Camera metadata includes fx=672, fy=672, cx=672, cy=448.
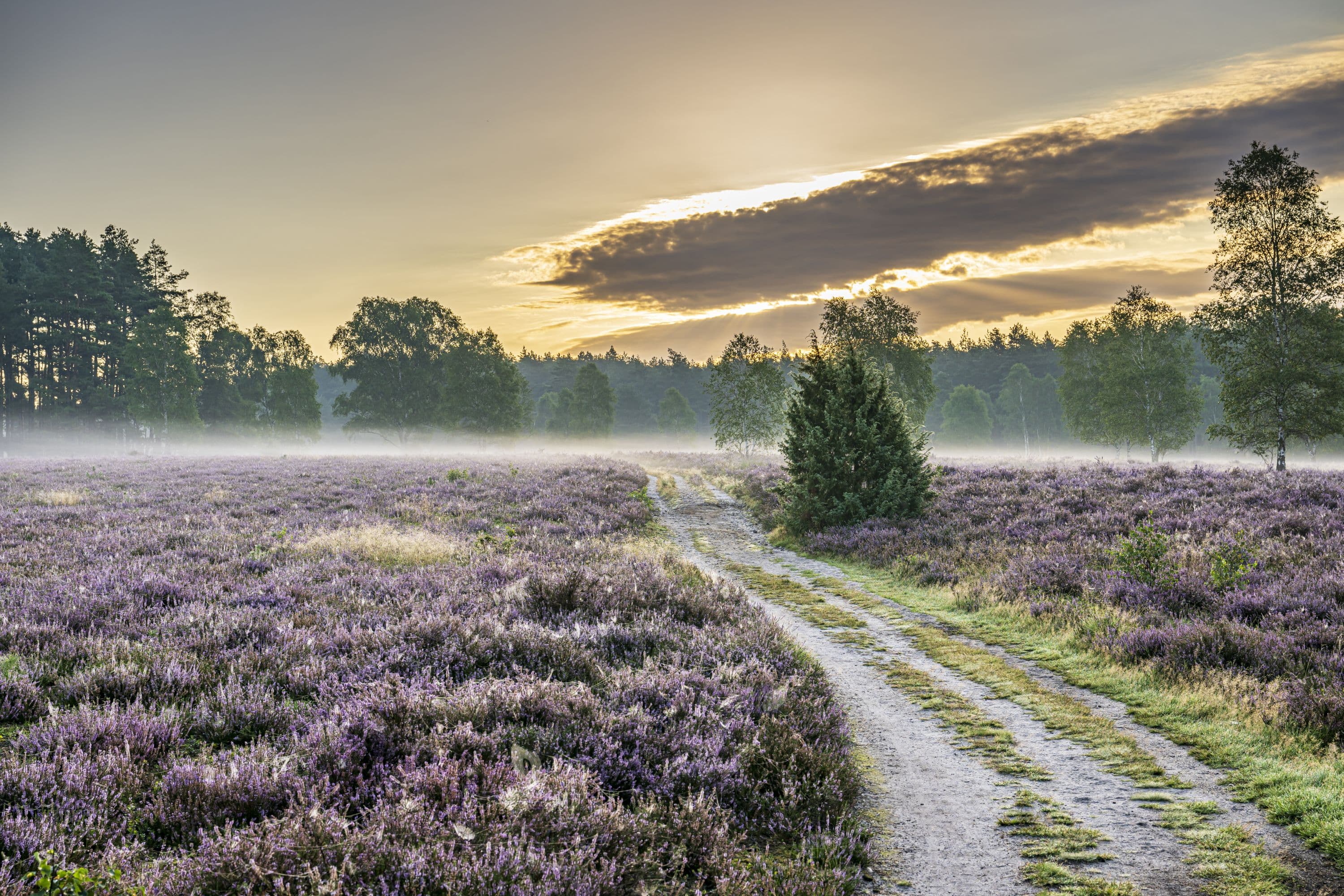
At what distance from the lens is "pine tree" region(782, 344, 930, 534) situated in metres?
18.9

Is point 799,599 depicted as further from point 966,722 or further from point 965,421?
point 965,421

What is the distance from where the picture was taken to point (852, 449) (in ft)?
62.7

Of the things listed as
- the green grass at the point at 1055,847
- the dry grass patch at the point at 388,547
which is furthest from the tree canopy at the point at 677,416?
the green grass at the point at 1055,847

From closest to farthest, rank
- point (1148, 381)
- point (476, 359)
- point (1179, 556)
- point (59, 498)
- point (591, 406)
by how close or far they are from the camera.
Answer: point (1179, 556) → point (59, 498) → point (1148, 381) → point (476, 359) → point (591, 406)

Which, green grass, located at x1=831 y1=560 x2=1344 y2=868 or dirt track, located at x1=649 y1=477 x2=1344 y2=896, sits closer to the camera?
dirt track, located at x1=649 y1=477 x2=1344 y2=896

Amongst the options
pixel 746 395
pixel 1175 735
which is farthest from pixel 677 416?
pixel 1175 735

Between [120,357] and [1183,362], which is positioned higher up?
[120,357]

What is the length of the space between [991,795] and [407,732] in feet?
15.3

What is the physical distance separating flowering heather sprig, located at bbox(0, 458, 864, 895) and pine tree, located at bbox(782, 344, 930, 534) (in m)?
9.35

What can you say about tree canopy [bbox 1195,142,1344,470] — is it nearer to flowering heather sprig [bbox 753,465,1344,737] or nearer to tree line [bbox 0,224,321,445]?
flowering heather sprig [bbox 753,465,1344,737]

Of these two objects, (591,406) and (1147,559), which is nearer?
(1147,559)

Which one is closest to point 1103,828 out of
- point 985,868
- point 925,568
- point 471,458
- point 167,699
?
point 985,868

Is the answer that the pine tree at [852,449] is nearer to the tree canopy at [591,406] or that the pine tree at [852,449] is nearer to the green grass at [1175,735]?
the green grass at [1175,735]

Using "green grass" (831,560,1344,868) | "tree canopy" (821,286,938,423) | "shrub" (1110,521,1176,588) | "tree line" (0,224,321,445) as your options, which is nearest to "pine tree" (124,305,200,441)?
"tree line" (0,224,321,445)
